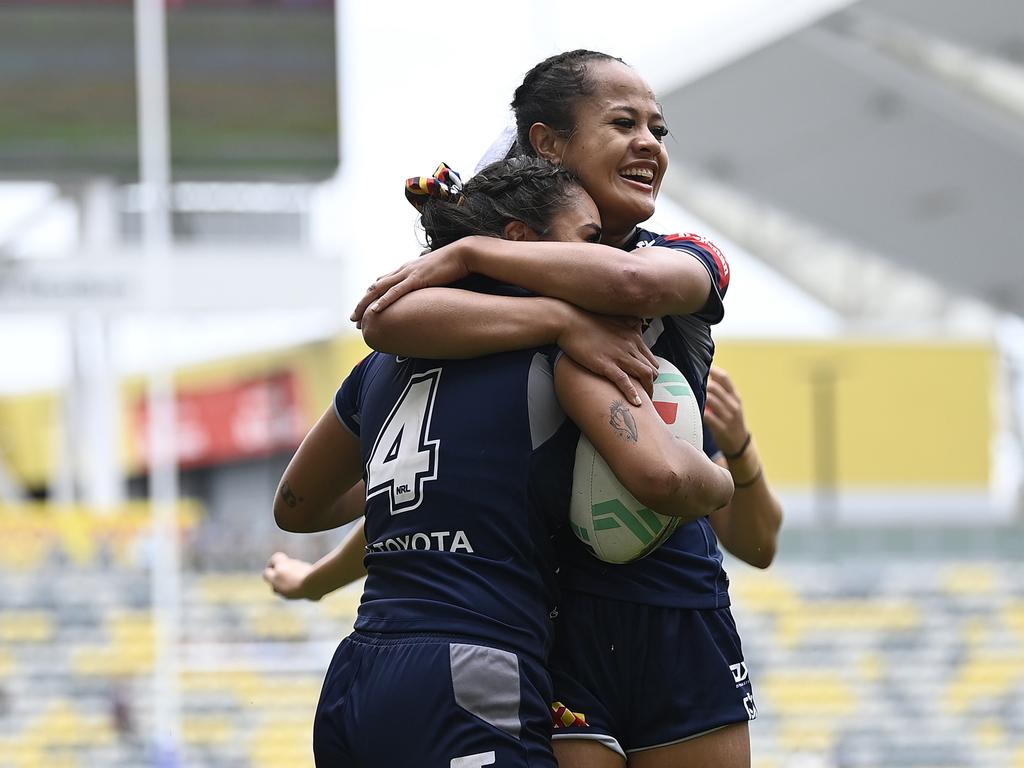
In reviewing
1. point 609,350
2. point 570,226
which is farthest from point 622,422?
point 570,226

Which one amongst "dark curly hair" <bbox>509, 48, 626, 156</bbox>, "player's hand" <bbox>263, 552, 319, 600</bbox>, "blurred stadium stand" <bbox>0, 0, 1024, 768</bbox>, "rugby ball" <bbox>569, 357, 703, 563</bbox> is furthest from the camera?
"blurred stadium stand" <bbox>0, 0, 1024, 768</bbox>

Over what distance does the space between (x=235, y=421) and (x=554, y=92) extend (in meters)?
31.1

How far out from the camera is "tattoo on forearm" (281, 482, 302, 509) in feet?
8.82

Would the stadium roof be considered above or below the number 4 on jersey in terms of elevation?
below

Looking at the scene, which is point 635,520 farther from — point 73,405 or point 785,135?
point 785,135

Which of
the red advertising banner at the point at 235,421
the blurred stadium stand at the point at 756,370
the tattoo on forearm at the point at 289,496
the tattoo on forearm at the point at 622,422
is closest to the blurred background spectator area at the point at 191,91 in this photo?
the blurred stadium stand at the point at 756,370

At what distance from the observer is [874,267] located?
29266 mm

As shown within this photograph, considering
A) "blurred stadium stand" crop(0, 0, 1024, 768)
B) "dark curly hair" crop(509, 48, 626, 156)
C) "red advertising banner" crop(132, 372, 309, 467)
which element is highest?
"dark curly hair" crop(509, 48, 626, 156)

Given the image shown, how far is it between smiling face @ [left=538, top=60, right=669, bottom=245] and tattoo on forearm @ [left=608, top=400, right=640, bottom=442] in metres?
0.41

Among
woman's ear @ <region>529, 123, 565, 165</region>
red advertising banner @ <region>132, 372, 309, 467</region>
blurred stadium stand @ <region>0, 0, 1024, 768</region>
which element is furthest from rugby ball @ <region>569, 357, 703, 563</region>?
red advertising banner @ <region>132, 372, 309, 467</region>

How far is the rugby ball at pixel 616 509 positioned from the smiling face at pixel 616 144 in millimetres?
297

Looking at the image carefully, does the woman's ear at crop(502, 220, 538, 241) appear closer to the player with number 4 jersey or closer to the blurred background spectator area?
the player with number 4 jersey

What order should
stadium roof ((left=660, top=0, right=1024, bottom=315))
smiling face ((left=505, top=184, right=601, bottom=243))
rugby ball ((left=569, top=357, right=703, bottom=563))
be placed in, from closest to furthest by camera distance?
rugby ball ((left=569, top=357, right=703, bottom=563)) → smiling face ((left=505, top=184, right=601, bottom=243)) → stadium roof ((left=660, top=0, right=1024, bottom=315))

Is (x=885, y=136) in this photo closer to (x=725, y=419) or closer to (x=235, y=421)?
(x=235, y=421)
